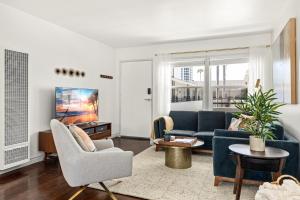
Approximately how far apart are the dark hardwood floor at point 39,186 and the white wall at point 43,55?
463 mm

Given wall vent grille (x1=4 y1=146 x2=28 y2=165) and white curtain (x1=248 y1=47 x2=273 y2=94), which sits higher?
white curtain (x1=248 y1=47 x2=273 y2=94)

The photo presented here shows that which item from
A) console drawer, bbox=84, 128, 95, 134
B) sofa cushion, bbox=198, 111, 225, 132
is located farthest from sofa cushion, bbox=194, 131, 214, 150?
console drawer, bbox=84, 128, 95, 134

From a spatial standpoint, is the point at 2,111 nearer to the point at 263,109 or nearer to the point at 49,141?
the point at 49,141

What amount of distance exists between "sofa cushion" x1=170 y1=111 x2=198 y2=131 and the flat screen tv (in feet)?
6.16

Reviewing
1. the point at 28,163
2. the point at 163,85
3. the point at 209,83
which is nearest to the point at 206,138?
the point at 209,83

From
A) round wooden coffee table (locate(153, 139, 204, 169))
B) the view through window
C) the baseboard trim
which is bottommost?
the baseboard trim

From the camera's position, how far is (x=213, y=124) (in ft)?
15.8

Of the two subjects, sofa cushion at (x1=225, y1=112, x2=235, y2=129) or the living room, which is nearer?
the living room

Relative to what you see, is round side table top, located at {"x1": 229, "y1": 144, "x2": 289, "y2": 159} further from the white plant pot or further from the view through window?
the view through window

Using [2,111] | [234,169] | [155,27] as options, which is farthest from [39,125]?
[234,169]

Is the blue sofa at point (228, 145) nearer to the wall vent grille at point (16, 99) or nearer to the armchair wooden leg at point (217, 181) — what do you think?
the armchair wooden leg at point (217, 181)

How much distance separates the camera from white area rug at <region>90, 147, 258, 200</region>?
2.56 m

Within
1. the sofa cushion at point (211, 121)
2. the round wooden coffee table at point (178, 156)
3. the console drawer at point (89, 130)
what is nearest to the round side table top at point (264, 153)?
the round wooden coffee table at point (178, 156)

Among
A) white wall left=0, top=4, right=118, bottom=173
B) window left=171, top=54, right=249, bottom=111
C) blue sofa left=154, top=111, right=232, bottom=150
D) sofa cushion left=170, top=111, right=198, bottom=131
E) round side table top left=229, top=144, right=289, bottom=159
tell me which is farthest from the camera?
window left=171, top=54, right=249, bottom=111
